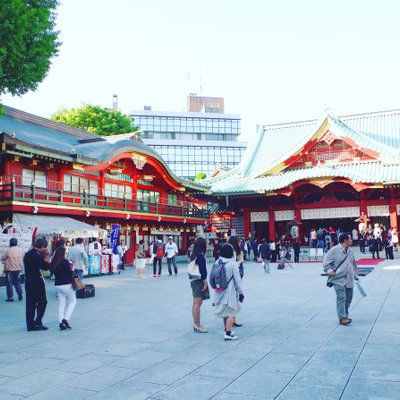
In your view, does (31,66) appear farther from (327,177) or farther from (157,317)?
(327,177)

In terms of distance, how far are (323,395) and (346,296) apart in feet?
13.2

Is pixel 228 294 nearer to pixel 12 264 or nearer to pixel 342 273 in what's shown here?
pixel 342 273

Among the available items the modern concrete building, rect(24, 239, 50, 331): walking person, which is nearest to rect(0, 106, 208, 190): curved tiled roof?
rect(24, 239, 50, 331): walking person

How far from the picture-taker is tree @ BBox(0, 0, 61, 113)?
33.4 feet

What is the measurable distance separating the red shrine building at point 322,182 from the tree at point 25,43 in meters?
20.9

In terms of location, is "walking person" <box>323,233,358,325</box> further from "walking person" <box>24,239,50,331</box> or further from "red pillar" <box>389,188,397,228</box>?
"red pillar" <box>389,188,397,228</box>

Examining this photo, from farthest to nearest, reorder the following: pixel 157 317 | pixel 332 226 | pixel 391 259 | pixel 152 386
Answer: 1. pixel 332 226
2. pixel 391 259
3. pixel 157 317
4. pixel 152 386

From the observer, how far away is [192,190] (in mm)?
35344

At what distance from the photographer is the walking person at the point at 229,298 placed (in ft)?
22.7

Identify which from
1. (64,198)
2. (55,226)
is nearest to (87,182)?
(64,198)

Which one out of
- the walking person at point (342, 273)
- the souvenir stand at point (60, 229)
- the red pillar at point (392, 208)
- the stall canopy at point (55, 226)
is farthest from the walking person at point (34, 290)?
the red pillar at point (392, 208)

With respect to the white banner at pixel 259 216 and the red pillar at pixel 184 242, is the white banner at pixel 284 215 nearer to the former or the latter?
the white banner at pixel 259 216

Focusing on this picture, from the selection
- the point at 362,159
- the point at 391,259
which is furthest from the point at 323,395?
the point at 362,159

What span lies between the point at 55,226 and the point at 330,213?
20.3 metres
